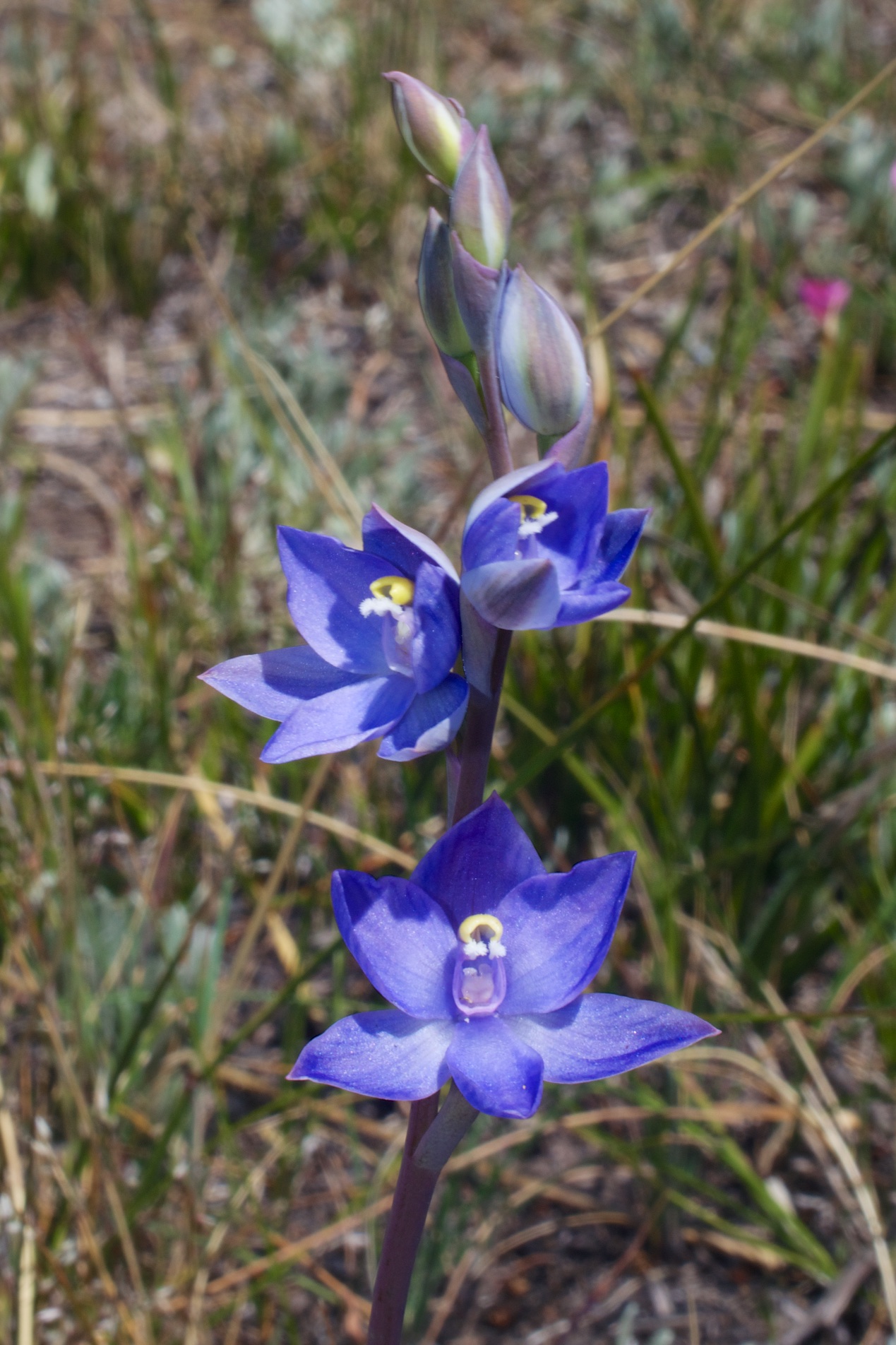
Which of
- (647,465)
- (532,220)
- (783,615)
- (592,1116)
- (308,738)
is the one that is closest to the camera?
(308,738)

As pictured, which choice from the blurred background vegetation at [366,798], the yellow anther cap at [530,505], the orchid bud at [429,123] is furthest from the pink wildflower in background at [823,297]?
the yellow anther cap at [530,505]

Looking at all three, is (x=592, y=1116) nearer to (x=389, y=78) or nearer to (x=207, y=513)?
(x=389, y=78)

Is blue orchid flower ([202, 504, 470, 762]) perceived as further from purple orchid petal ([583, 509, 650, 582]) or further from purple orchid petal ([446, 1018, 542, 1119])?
purple orchid petal ([446, 1018, 542, 1119])

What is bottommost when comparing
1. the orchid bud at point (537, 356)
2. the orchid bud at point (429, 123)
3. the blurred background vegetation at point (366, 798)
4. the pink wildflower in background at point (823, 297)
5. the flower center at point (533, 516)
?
the blurred background vegetation at point (366, 798)

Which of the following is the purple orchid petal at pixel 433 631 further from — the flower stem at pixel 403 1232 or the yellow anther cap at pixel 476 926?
the flower stem at pixel 403 1232

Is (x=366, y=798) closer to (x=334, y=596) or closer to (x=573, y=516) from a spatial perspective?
(x=334, y=596)

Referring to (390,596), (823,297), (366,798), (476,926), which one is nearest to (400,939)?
(476,926)

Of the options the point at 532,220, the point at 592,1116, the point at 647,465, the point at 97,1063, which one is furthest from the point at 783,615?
the point at 532,220

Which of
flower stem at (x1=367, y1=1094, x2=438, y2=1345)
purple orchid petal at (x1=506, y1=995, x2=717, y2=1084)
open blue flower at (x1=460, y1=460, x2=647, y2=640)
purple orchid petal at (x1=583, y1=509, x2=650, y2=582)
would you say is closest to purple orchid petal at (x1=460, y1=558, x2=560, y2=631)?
open blue flower at (x1=460, y1=460, x2=647, y2=640)
